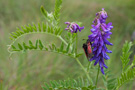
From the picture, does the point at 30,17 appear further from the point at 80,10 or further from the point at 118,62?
the point at 118,62

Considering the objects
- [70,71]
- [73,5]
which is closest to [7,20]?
[73,5]

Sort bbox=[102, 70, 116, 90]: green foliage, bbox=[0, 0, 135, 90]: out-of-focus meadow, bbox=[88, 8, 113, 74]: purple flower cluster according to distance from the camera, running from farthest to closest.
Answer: bbox=[0, 0, 135, 90]: out-of-focus meadow < bbox=[102, 70, 116, 90]: green foliage < bbox=[88, 8, 113, 74]: purple flower cluster

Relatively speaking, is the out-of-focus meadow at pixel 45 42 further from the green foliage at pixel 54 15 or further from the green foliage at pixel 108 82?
the green foliage at pixel 54 15

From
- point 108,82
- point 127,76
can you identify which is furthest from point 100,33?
point 108,82

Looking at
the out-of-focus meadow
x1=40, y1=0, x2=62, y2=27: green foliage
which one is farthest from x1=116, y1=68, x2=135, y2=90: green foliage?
x1=40, y1=0, x2=62, y2=27: green foliage

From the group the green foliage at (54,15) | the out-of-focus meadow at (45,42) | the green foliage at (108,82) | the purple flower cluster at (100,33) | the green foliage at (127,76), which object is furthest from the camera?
the out-of-focus meadow at (45,42)

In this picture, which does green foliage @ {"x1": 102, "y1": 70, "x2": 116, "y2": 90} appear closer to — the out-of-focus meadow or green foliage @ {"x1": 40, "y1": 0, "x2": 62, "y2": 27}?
the out-of-focus meadow

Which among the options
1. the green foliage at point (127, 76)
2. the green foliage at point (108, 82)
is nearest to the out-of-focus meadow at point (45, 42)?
the green foliage at point (108, 82)

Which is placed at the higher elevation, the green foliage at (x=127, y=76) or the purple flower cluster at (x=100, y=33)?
the purple flower cluster at (x=100, y=33)

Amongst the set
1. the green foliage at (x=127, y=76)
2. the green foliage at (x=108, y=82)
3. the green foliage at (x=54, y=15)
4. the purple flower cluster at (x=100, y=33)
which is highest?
the green foliage at (x=54, y=15)

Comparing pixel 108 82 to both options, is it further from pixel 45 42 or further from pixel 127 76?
pixel 45 42
